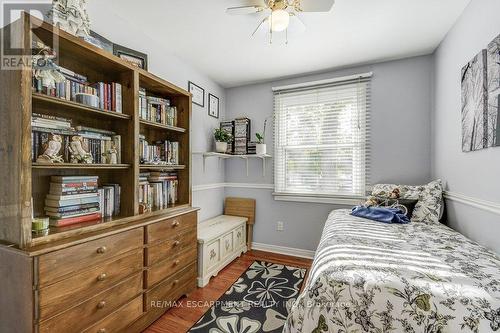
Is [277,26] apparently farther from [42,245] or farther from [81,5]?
[42,245]

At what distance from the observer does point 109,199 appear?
1.67 m

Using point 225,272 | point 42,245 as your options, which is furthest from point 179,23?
point 225,272

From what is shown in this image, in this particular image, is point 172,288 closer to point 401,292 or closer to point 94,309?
point 94,309

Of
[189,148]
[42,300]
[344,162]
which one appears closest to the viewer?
[42,300]

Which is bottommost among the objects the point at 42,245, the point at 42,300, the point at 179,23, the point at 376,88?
the point at 42,300

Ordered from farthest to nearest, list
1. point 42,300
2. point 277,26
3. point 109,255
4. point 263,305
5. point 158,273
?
point 263,305 < point 158,273 < point 277,26 < point 109,255 < point 42,300

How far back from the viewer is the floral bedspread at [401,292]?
2.94ft

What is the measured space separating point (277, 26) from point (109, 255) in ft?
6.10

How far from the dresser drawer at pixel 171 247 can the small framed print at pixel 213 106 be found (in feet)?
5.47

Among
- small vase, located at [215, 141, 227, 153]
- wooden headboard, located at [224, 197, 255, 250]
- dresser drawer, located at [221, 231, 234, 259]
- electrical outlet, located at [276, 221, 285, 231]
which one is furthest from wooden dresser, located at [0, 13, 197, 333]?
electrical outlet, located at [276, 221, 285, 231]

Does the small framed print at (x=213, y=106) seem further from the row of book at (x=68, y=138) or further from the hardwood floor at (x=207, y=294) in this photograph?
the hardwood floor at (x=207, y=294)

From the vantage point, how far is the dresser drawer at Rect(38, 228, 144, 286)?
1.09m

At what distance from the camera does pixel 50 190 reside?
1413mm

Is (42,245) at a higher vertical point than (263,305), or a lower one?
higher
